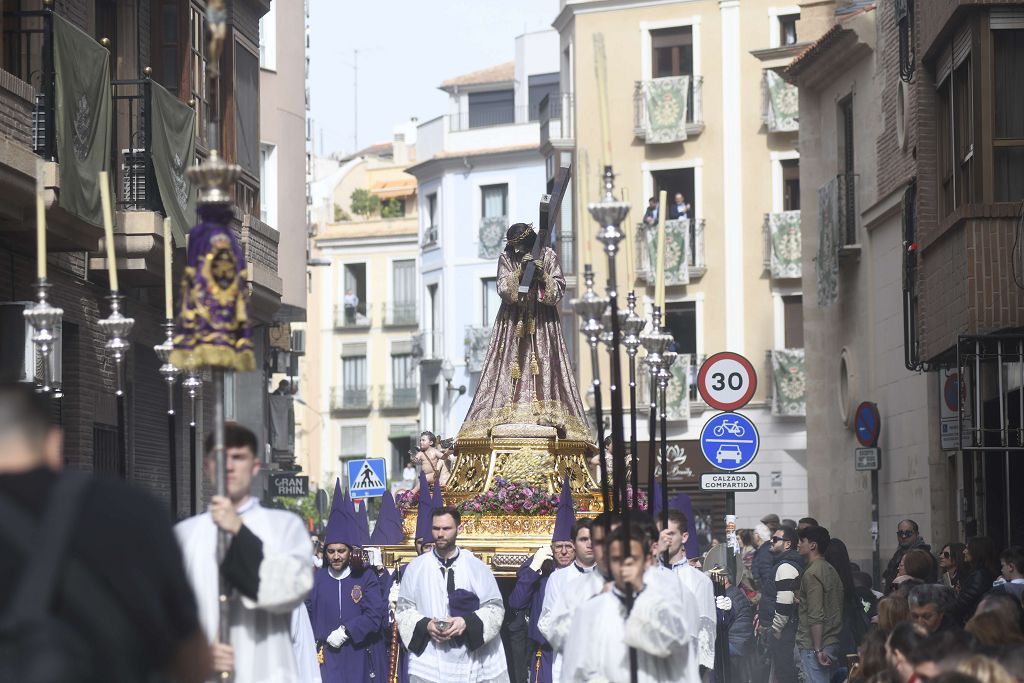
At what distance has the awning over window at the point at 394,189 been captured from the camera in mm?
73812

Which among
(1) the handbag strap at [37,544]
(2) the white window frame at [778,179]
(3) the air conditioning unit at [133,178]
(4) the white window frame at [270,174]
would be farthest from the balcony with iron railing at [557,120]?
(1) the handbag strap at [37,544]

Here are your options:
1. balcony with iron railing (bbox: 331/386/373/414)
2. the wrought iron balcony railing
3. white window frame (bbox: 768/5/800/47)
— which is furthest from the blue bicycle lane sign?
balcony with iron railing (bbox: 331/386/373/414)

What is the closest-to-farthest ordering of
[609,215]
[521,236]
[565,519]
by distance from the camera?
[609,215]
[565,519]
[521,236]

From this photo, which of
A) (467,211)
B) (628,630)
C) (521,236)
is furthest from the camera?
(467,211)

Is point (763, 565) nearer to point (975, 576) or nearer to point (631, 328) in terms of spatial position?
point (975, 576)

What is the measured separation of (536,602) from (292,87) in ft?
65.6

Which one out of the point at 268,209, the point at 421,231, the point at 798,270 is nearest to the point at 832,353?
the point at 268,209

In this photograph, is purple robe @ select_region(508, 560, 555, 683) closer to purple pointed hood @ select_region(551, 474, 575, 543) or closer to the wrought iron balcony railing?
purple pointed hood @ select_region(551, 474, 575, 543)

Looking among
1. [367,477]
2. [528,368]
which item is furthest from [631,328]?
[367,477]

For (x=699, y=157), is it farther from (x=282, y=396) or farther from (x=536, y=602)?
(x=536, y=602)

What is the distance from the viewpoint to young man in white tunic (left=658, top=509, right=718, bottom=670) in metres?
13.4

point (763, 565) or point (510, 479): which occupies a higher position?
point (510, 479)

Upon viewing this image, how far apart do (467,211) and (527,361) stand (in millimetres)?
39027

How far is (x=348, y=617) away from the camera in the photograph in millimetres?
16828
